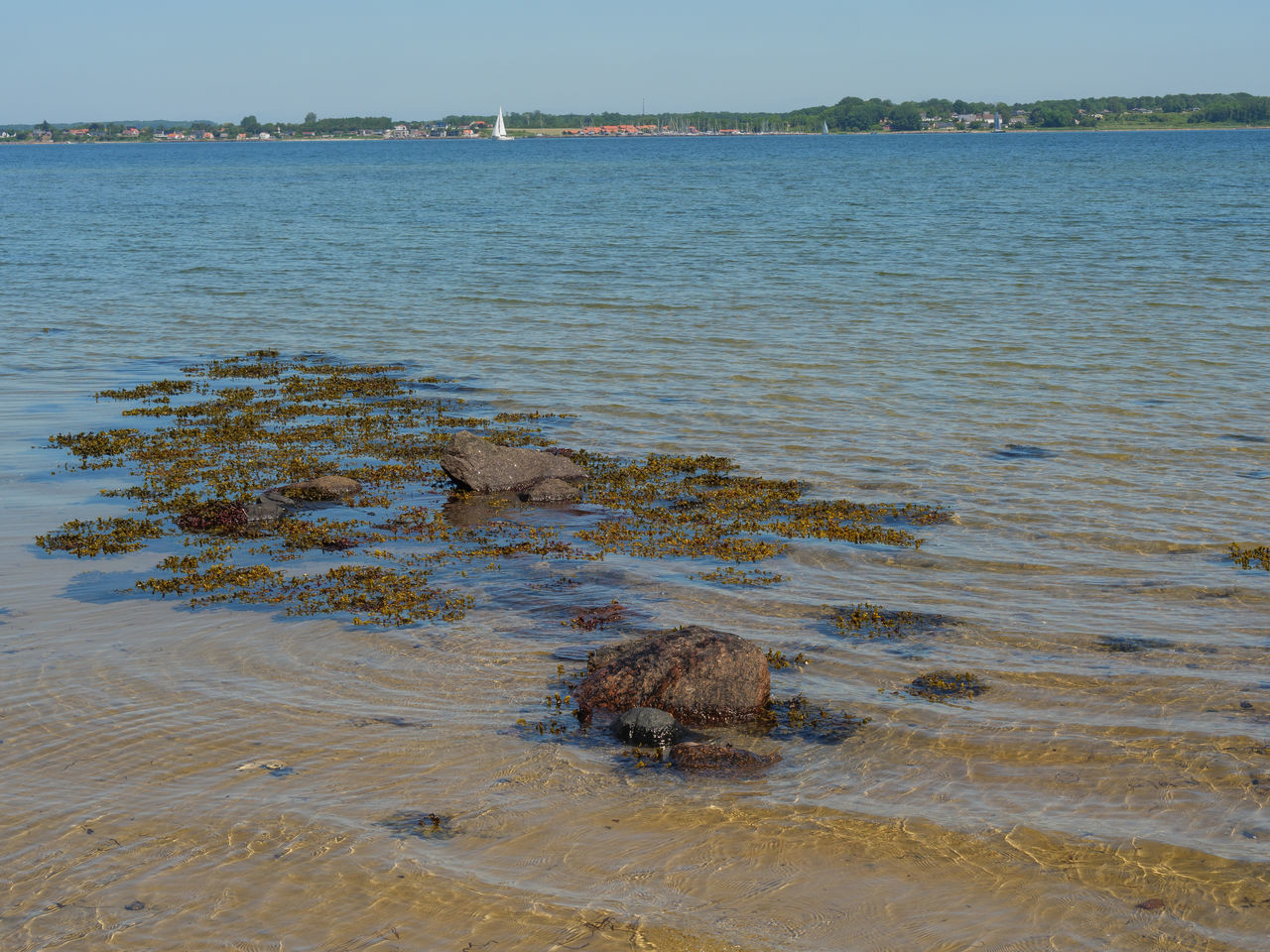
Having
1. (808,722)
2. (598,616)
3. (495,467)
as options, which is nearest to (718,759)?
(808,722)

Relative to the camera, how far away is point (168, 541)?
13805mm

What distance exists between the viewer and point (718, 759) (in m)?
8.78

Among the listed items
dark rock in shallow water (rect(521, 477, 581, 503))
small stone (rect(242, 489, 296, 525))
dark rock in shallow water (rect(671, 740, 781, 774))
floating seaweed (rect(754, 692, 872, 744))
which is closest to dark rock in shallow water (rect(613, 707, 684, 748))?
dark rock in shallow water (rect(671, 740, 781, 774))

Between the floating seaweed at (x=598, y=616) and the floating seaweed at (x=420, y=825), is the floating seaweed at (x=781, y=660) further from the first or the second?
the floating seaweed at (x=420, y=825)

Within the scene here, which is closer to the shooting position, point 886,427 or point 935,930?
point 935,930

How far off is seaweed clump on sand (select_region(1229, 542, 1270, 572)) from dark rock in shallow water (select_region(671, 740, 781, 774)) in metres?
7.46

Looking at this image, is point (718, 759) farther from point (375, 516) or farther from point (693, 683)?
point (375, 516)

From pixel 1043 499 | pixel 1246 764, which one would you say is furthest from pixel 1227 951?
pixel 1043 499

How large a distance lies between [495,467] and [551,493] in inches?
36.9

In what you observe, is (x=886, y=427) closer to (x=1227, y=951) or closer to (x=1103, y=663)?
(x=1103, y=663)

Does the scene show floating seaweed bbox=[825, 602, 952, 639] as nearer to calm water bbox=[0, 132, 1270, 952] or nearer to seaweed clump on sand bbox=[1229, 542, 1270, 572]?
calm water bbox=[0, 132, 1270, 952]

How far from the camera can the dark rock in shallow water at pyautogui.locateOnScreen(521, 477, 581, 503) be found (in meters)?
16.0

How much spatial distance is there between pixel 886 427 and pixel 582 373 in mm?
7849

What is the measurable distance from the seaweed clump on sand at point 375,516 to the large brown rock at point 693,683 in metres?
2.00
